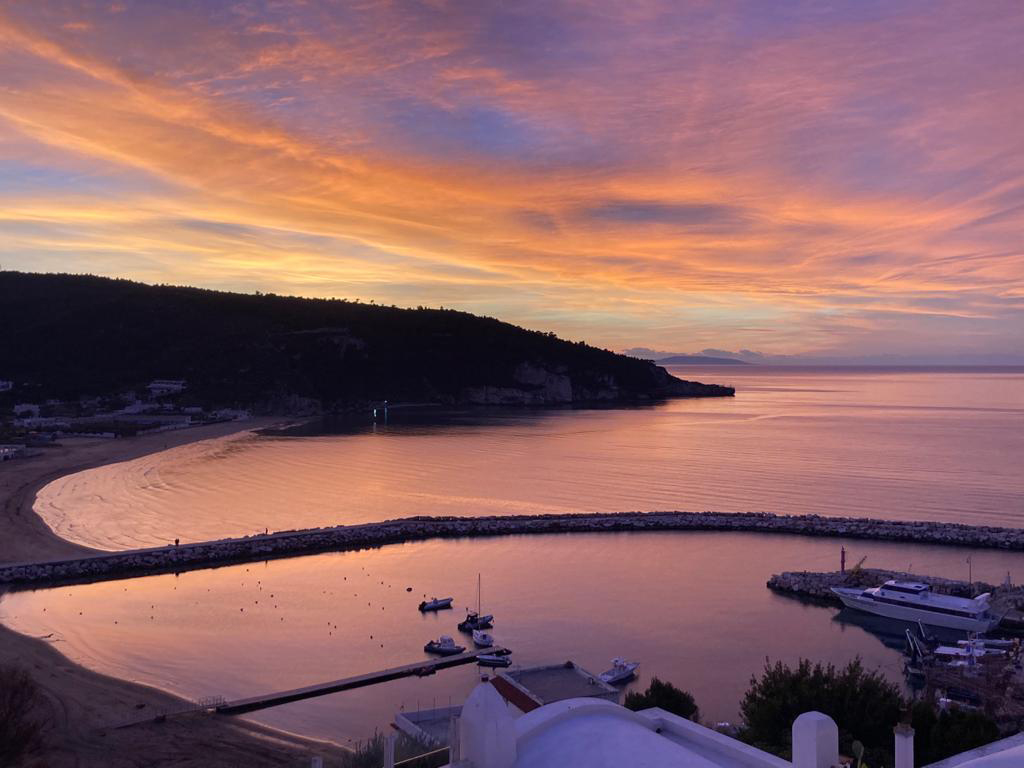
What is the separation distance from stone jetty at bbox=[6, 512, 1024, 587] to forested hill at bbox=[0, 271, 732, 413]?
232 feet

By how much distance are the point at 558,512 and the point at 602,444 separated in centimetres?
3212

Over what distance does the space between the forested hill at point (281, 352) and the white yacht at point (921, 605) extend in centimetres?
8751

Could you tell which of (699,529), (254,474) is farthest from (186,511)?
(699,529)

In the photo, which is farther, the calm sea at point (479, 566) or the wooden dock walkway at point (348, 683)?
the calm sea at point (479, 566)

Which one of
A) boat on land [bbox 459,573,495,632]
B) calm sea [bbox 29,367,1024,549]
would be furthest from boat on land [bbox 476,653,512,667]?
calm sea [bbox 29,367,1024,549]

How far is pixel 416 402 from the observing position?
125 metres

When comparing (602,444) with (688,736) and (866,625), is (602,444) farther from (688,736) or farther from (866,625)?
(688,736)

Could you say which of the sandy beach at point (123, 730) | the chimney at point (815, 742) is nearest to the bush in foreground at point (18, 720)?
the sandy beach at point (123, 730)

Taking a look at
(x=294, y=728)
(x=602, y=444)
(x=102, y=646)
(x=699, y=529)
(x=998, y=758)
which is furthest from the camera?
(x=602, y=444)

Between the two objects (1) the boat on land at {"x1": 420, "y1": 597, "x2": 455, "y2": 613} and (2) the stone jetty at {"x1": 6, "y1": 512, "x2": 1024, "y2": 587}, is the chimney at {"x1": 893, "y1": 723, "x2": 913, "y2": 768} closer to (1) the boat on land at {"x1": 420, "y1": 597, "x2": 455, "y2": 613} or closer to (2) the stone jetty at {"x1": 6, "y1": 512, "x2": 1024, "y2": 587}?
(1) the boat on land at {"x1": 420, "y1": 597, "x2": 455, "y2": 613}

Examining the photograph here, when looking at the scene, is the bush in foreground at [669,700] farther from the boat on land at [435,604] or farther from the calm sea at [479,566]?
the boat on land at [435,604]

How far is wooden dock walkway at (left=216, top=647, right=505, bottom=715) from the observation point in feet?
56.1

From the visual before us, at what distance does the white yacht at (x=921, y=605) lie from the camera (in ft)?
77.2

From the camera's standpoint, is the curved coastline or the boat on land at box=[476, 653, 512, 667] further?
the boat on land at box=[476, 653, 512, 667]
